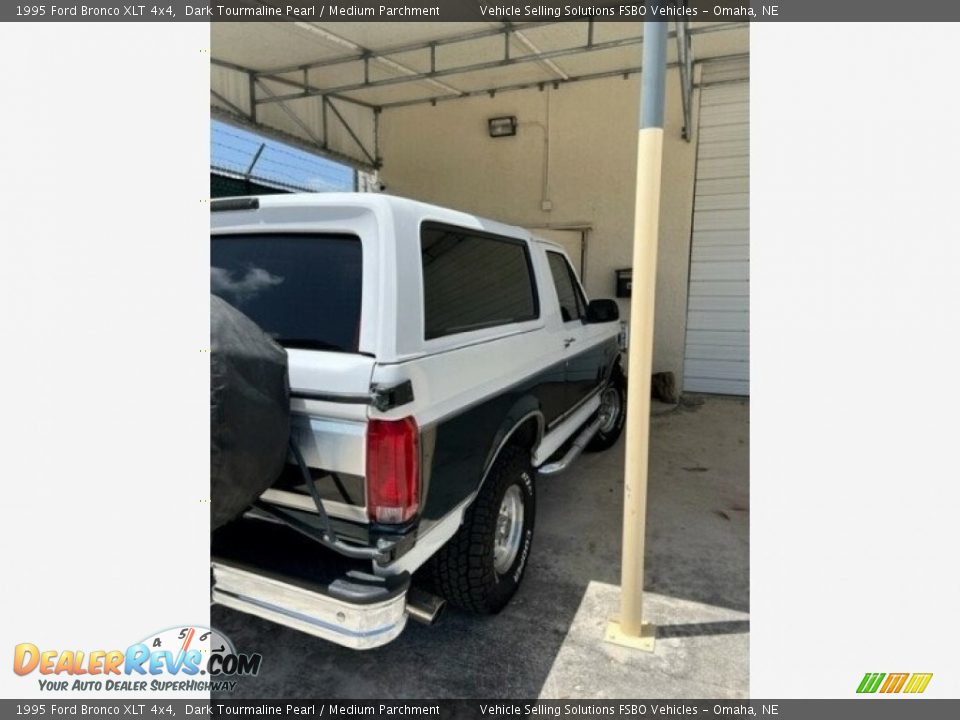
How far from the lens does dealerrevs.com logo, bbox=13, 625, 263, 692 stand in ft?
5.90

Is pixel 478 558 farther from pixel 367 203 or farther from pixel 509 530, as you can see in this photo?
pixel 367 203

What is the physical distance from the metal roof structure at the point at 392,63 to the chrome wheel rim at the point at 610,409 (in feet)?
11.7

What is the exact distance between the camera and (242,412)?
1.84 metres

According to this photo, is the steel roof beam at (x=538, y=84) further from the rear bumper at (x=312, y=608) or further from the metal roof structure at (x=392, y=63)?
the rear bumper at (x=312, y=608)

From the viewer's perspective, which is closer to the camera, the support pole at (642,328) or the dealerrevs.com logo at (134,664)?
the dealerrevs.com logo at (134,664)

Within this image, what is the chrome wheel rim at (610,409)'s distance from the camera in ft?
18.6

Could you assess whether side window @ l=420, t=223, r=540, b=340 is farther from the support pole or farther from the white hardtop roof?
the support pole

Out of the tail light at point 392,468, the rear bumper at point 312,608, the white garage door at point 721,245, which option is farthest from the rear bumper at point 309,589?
the white garage door at point 721,245

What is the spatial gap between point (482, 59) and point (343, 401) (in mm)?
6762

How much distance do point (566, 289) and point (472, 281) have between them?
1725 millimetres

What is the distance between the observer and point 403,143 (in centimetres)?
1013

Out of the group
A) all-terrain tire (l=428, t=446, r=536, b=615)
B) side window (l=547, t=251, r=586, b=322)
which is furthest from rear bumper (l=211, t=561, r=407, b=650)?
side window (l=547, t=251, r=586, b=322)
